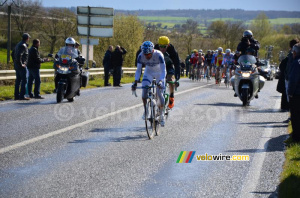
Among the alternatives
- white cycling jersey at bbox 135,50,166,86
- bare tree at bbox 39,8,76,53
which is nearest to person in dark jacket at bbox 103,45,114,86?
white cycling jersey at bbox 135,50,166,86

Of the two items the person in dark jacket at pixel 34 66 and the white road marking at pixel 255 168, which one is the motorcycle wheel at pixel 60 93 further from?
the white road marking at pixel 255 168

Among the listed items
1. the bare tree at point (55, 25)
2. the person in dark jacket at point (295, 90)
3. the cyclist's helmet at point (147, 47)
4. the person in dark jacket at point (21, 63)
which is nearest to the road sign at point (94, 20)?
the person in dark jacket at point (21, 63)

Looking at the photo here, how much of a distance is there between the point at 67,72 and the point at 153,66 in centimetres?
570

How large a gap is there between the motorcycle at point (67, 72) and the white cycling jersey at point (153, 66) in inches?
216

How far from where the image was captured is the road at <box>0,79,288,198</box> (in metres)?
6.38

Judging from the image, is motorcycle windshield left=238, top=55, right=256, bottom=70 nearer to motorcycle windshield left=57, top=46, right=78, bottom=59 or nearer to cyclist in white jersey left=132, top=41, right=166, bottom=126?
motorcycle windshield left=57, top=46, right=78, bottom=59

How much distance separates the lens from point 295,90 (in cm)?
985

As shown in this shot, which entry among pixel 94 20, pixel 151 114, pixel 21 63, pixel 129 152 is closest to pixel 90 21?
pixel 94 20

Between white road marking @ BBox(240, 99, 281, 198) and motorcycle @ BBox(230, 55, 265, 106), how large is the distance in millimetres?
5604

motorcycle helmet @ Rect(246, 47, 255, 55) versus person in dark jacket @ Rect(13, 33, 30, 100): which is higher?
motorcycle helmet @ Rect(246, 47, 255, 55)

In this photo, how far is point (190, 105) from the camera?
55.5 ft

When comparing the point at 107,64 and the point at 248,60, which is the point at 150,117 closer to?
the point at 248,60

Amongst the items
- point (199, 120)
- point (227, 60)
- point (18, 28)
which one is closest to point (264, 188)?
point (199, 120)

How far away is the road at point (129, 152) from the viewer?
A: 6.38 meters
